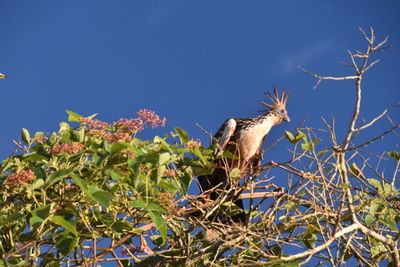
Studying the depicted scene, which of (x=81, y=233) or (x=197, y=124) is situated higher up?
(x=197, y=124)

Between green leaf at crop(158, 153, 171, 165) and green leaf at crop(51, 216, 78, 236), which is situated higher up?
green leaf at crop(158, 153, 171, 165)

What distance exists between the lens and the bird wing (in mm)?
4898

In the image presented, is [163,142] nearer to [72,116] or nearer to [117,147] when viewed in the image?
[117,147]

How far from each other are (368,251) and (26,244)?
2.00 metres

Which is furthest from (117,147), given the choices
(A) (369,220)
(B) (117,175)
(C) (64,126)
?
(A) (369,220)

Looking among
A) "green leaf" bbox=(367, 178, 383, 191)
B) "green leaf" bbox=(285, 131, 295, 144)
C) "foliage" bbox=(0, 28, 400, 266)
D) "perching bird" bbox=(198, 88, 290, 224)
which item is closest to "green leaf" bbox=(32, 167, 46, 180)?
"foliage" bbox=(0, 28, 400, 266)

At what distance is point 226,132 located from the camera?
497 cm

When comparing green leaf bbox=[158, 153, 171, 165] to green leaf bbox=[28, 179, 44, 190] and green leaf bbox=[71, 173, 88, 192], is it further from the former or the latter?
green leaf bbox=[28, 179, 44, 190]

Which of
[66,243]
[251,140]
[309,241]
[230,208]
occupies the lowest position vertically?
[66,243]

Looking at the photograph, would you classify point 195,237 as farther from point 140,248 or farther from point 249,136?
point 249,136

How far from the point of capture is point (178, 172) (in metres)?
3.07

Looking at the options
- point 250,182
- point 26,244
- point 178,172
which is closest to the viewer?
point 26,244

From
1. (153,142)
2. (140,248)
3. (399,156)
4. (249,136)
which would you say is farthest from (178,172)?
(249,136)

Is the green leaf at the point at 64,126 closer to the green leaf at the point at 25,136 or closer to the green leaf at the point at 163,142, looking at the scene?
the green leaf at the point at 25,136
